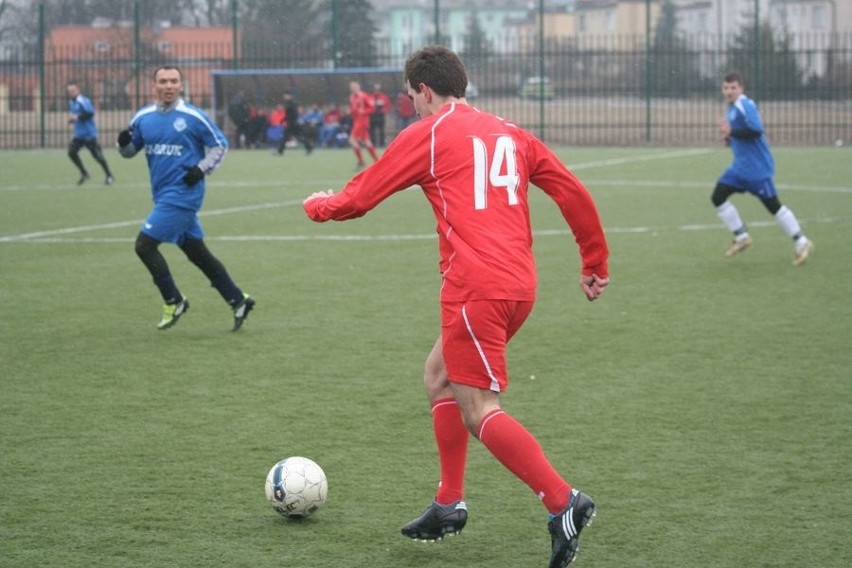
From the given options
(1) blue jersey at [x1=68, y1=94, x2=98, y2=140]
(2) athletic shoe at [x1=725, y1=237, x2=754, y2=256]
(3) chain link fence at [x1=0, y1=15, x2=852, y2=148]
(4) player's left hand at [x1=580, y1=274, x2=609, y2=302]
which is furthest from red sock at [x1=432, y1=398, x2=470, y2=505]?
(3) chain link fence at [x1=0, y1=15, x2=852, y2=148]

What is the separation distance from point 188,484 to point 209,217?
13271mm

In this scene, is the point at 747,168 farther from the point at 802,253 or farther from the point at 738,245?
the point at 802,253

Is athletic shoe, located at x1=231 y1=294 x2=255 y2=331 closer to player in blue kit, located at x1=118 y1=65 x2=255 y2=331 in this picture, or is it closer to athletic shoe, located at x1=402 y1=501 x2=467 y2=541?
player in blue kit, located at x1=118 y1=65 x2=255 y2=331

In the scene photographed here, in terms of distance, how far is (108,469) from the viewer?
632 cm

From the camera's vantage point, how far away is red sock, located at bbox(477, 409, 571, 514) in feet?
15.6

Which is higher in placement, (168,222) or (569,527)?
(168,222)

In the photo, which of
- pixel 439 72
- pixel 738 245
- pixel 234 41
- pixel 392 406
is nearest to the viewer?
pixel 439 72

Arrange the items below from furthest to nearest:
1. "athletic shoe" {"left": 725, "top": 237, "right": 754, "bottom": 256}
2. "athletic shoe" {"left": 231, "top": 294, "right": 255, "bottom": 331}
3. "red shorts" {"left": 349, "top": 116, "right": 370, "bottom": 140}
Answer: "red shorts" {"left": 349, "top": 116, "right": 370, "bottom": 140} → "athletic shoe" {"left": 725, "top": 237, "right": 754, "bottom": 256} → "athletic shoe" {"left": 231, "top": 294, "right": 255, "bottom": 331}

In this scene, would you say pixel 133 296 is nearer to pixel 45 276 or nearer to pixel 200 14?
pixel 45 276

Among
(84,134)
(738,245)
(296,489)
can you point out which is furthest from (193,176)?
(84,134)

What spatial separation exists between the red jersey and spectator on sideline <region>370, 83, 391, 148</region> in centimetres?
3121

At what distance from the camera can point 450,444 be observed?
5.20 m

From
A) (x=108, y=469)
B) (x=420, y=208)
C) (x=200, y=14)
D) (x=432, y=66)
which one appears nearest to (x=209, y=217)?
(x=420, y=208)

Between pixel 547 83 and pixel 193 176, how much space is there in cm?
3016
